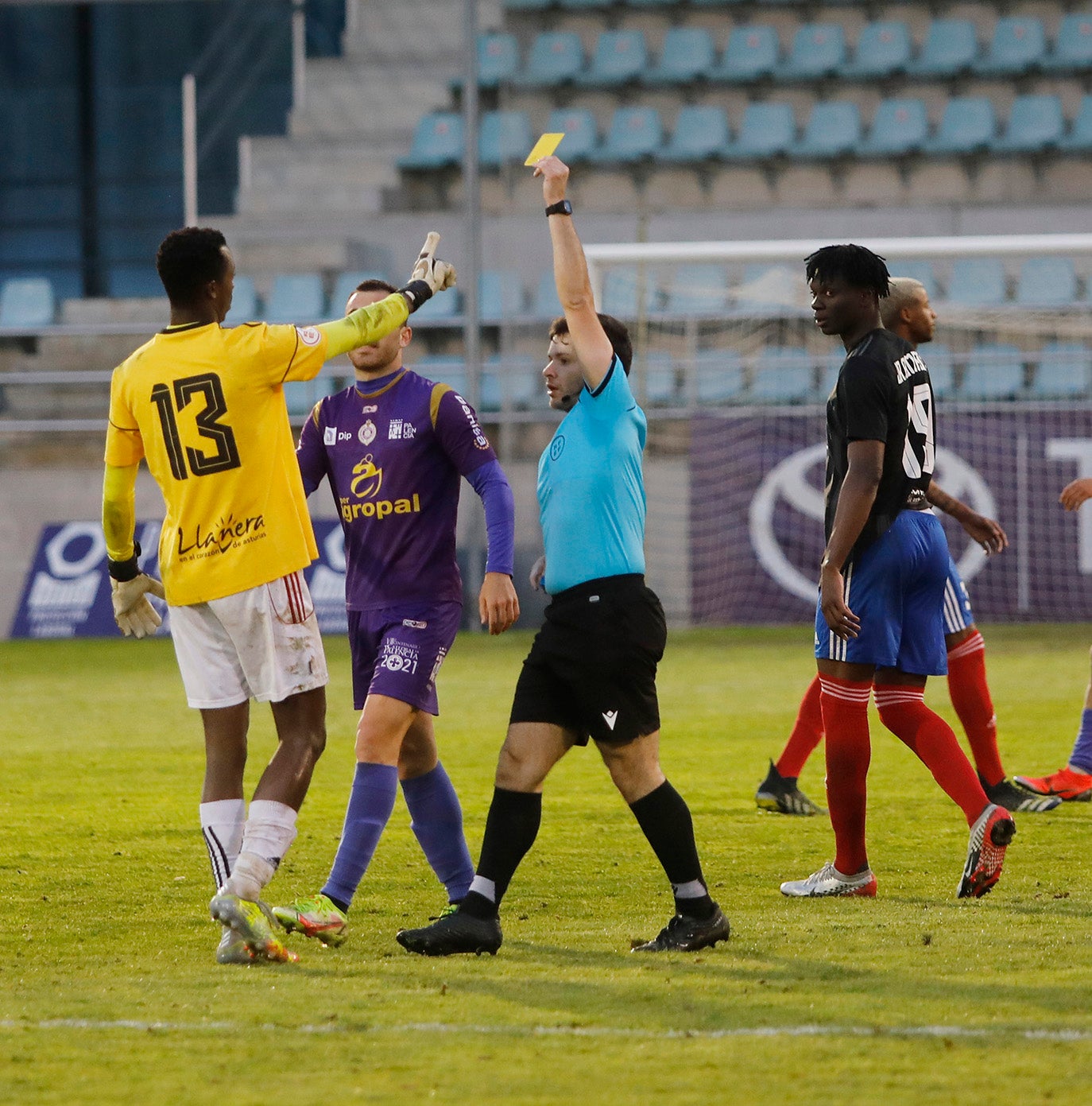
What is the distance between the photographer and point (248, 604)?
451cm

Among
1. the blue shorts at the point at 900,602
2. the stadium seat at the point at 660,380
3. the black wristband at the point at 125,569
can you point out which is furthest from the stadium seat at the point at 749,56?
the black wristband at the point at 125,569

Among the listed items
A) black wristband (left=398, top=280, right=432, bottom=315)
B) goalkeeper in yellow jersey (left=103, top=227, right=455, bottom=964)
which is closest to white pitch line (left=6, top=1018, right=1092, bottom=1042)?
goalkeeper in yellow jersey (left=103, top=227, right=455, bottom=964)

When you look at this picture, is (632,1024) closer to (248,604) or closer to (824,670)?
(248,604)

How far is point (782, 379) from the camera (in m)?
17.1

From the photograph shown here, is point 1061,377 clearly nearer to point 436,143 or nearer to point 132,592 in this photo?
point 436,143

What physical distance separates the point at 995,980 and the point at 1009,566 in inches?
480

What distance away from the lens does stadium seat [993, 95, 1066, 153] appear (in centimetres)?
1970

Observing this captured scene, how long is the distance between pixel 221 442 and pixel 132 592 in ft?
1.99

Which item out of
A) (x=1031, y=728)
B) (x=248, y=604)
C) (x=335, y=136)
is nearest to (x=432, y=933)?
(x=248, y=604)

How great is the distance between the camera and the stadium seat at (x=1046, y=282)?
18.4m

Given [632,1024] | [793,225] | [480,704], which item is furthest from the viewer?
[793,225]

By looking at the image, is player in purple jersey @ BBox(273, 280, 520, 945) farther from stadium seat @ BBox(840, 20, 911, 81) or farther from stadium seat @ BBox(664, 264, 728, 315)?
stadium seat @ BBox(840, 20, 911, 81)

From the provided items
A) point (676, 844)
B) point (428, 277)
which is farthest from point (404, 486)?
point (676, 844)

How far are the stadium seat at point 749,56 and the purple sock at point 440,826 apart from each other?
1728 cm
